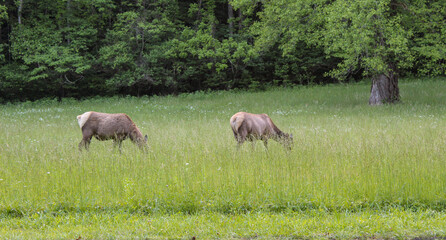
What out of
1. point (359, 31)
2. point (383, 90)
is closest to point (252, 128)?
point (359, 31)

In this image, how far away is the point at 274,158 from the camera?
829cm

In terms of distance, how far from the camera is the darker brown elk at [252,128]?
10.7 metres

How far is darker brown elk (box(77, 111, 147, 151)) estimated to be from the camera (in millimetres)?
10930

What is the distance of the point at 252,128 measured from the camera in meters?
10.9

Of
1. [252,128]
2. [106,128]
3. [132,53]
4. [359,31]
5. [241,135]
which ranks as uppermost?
[359,31]

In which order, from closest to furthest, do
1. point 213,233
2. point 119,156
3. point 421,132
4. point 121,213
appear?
point 213,233 < point 121,213 < point 119,156 < point 421,132

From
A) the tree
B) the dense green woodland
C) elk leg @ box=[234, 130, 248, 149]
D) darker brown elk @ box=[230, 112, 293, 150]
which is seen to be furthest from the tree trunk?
elk leg @ box=[234, 130, 248, 149]

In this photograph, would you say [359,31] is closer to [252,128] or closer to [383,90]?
[383,90]

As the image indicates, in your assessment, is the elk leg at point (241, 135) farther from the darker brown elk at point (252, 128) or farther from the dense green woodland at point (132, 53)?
the dense green woodland at point (132, 53)

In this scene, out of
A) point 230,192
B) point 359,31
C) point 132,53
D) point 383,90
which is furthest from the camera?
point 132,53

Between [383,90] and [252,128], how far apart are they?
1265 cm

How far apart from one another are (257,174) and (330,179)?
1229 millimetres

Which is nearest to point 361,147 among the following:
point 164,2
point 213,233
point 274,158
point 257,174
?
point 274,158

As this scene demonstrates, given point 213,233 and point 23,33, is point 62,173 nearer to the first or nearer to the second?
point 213,233
